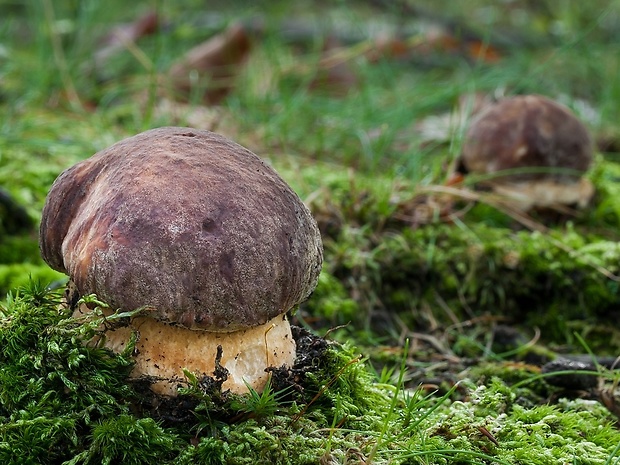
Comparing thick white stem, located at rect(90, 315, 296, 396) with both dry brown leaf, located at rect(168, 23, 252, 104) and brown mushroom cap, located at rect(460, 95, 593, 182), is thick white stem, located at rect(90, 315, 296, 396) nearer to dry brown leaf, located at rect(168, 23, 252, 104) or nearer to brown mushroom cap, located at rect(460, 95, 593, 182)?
brown mushroom cap, located at rect(460, 95, 593, 182)

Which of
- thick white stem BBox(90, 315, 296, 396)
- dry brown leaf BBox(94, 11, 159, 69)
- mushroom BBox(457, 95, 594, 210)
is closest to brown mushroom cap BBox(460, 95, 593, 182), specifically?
mushroom BBox(457, 95, 594, 210)

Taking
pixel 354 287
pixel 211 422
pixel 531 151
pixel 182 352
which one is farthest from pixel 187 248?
pixel 531 151

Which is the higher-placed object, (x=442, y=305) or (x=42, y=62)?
(x=42, y=62)

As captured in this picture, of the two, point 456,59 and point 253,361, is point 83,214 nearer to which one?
point 253,361

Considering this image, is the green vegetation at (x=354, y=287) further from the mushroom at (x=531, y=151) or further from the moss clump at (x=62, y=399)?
the mushroom at (x=531, y=151)

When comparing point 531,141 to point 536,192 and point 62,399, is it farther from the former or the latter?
point 62,399

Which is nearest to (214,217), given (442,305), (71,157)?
(442,305)

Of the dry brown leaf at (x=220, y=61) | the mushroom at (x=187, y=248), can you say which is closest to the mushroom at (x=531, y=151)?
the mushroom at (x=187, y=248)
